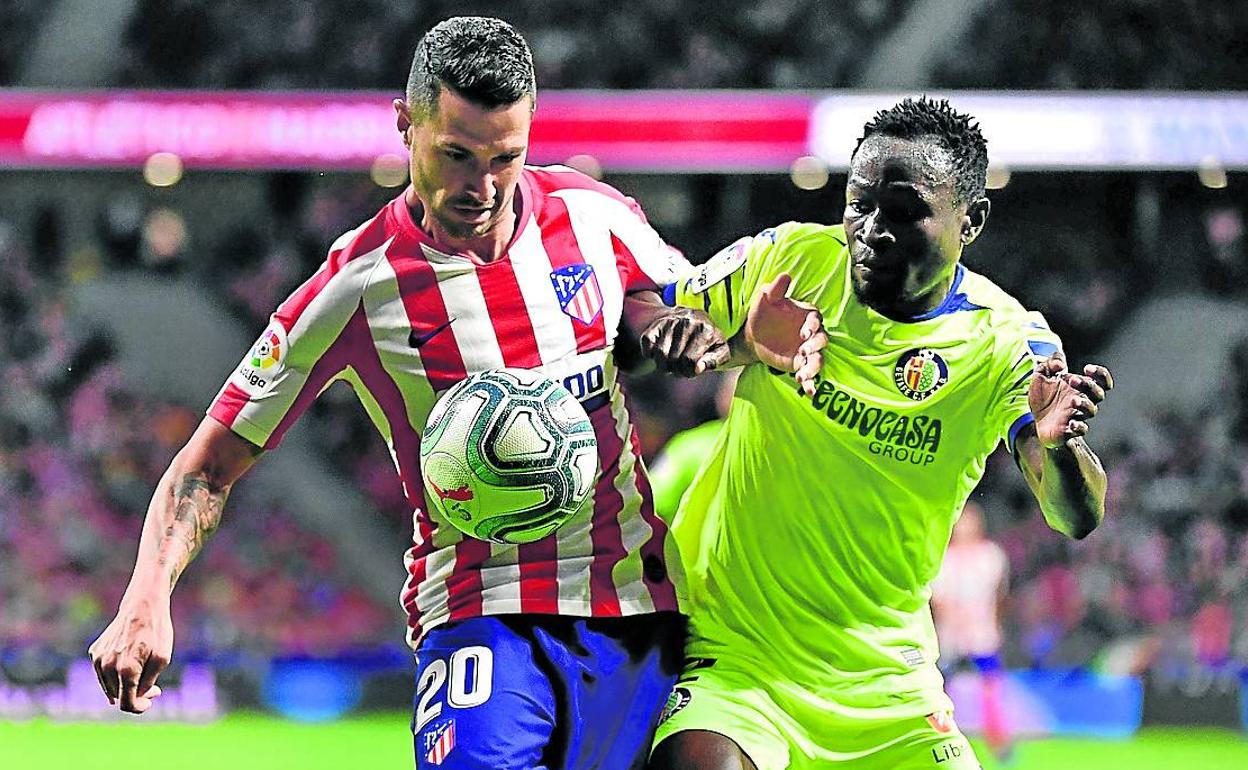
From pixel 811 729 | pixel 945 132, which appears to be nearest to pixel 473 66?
pixel 945 132

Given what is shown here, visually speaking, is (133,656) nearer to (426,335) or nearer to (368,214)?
(426,335)

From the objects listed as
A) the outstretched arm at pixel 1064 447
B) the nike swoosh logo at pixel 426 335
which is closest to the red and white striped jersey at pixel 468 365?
the nike swoosh logo at pixel 426 335

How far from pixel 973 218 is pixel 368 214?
963cm

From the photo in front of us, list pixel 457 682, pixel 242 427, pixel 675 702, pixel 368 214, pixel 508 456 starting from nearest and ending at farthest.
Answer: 1. pixel 508 456
2. pixel 457 682
3. pixel 675 702
4. pixel 242 427
5. pixel 368 214

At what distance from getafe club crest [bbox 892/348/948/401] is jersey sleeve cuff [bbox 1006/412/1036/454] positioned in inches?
6.5

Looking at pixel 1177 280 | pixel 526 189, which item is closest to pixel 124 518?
pixel 1177 280

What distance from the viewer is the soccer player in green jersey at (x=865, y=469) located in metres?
3.11

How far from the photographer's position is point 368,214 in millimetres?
12414

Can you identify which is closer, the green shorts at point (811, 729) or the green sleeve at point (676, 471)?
the green shorts at point (811, 729)

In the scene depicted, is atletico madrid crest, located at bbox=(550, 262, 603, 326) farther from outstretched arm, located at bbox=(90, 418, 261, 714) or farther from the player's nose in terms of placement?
outstretched arm, located at bbox=(90, 418, 261, 714)

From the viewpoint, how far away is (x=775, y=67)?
12.3 metres

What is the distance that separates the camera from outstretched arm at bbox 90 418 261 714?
9.43 ft

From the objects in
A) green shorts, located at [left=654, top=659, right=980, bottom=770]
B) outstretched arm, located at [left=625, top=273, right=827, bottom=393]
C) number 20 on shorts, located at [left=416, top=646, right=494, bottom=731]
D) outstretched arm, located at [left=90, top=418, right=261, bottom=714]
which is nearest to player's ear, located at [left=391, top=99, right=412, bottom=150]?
outstretched arm, located at [left=625, top=273, right=827, bottom=393]

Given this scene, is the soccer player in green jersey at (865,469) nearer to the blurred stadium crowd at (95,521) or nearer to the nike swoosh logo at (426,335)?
the nike swoosh logo at (426,335)
